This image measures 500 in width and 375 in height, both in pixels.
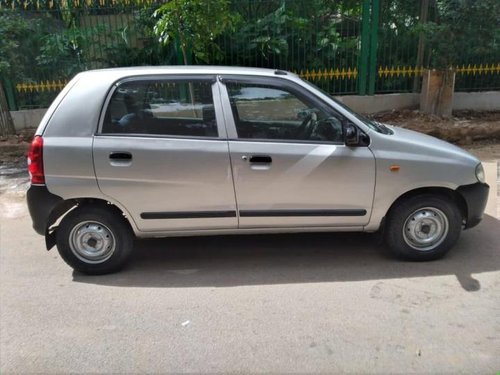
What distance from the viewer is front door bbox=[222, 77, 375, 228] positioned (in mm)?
3953

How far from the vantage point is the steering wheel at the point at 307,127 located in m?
4.07

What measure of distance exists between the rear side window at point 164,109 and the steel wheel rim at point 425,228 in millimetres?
1831

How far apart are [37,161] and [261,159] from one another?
1.78 meters

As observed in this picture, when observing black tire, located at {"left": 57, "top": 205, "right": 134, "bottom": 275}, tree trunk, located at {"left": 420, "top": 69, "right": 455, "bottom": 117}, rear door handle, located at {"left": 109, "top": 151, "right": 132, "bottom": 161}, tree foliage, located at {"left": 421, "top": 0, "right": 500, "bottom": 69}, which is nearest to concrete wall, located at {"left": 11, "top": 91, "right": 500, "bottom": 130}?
tree trunk, located at {"left": 420, "top": 69, "right": 455, "bottom": 117}

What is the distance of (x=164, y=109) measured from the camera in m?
4.02

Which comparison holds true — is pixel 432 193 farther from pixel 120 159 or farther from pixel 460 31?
pixel 460 31

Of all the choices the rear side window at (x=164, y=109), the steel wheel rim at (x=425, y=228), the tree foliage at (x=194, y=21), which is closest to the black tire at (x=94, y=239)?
the rear side window at (x=164, y=109)

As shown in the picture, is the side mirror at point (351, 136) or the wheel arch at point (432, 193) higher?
the side mirror at point (351, 136)

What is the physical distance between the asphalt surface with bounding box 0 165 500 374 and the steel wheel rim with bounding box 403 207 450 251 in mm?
185

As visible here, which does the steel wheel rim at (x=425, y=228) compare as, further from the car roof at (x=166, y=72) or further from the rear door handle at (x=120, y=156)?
the rear door handle at (x=120, y=156)

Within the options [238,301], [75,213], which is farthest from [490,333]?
[75,213]

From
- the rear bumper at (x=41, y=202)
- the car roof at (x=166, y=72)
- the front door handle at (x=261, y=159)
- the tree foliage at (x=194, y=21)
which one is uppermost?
the tree foliage at (x=194, y=21)

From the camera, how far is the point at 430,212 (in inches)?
164

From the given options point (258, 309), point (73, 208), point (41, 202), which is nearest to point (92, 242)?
point (73, 208)
